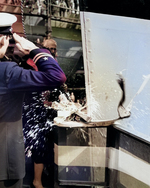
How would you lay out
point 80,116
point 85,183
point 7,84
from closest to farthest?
point 7,84 → point 80,116 → point 85,183

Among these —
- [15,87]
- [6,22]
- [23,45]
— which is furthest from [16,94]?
[6,22]

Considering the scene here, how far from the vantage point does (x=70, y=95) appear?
1527mm

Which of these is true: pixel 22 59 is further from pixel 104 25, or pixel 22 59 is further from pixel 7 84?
pixel 104 25

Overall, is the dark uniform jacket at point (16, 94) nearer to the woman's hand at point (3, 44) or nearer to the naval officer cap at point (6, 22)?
the woman's hand at point (3, 44)

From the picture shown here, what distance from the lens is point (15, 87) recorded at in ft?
4.48

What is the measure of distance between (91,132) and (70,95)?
38 centimetres

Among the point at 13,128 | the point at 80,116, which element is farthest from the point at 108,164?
the point at 13,128

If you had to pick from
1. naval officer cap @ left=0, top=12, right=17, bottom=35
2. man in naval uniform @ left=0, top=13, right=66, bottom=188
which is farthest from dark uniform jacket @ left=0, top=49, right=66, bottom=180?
naval officer cap @ left=0, top=12, right=17, bottom=35

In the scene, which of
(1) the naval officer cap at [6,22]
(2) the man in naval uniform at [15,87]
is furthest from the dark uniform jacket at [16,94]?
(1) the naval officer cap at [6,22]

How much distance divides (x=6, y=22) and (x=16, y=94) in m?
0.52

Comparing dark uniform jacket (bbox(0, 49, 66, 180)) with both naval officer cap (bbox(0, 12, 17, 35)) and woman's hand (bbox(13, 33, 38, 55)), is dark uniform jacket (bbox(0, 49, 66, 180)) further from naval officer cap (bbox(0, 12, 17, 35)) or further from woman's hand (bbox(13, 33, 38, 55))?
naval officer cap (bbox(0, 12, 17, 35))

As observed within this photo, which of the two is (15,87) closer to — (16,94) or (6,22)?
(16,94)

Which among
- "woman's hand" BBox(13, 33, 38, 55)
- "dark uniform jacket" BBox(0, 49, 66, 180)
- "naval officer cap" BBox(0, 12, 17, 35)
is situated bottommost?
"dark uniform jacket" BBox(0, 49, 66, 180)

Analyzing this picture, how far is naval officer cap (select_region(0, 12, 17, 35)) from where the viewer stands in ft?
4.51
